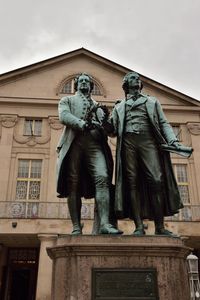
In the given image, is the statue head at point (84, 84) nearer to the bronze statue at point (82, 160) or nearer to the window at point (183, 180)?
the bronze statue at point (82, 160)

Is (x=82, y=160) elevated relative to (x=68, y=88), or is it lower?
lower

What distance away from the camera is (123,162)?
4719 mm

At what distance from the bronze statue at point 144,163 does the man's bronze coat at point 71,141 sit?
0.71 ft

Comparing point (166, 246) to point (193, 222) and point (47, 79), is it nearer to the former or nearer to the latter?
point (193, 222)

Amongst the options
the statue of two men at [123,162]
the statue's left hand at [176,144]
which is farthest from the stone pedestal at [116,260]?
the statue's left hand at [176,144]

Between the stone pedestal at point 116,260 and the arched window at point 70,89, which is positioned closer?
the stone pedestal at point 116,260

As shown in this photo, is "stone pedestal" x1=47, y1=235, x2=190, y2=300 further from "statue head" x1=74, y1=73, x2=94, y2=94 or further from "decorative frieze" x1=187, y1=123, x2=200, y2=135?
"decorative frieze" x1=187, y1=123, x2=200, y2=135

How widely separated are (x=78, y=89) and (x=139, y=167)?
1.52 meters

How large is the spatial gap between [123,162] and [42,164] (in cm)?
1559

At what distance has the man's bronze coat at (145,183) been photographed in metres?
4.54

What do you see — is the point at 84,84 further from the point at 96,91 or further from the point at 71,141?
the point at 96,91

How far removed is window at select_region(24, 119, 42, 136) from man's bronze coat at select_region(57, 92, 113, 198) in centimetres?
1601

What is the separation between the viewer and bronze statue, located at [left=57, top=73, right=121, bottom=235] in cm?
452

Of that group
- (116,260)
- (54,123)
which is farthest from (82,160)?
(54,123)
